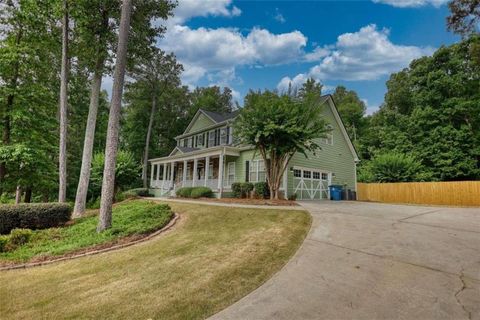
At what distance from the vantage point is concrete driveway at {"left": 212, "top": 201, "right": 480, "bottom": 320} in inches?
125

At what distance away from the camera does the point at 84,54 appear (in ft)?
42.3

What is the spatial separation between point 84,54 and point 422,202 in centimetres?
2078

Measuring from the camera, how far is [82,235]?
793cm

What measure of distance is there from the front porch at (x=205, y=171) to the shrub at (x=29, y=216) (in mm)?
8938

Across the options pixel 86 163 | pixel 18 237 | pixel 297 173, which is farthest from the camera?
pixel 297 173

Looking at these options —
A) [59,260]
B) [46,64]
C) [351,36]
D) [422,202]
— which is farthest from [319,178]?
[46,64]

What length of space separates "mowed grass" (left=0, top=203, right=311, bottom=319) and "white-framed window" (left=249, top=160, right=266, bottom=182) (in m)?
9.23

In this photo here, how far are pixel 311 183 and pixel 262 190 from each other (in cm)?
426

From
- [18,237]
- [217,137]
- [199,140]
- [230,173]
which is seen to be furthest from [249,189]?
[199,140]

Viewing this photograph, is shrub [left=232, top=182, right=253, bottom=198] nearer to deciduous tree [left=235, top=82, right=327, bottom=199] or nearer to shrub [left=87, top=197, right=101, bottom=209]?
deciduous tree [left=235, top=82, right=327, bottom=199]

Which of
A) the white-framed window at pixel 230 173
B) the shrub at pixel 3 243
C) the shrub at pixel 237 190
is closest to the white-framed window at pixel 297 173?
the shrub at pixel 237 190

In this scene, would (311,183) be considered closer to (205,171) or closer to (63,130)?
(205,171)

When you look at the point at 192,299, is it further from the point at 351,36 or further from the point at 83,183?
the point at 351,36

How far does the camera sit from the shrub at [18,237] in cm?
715
